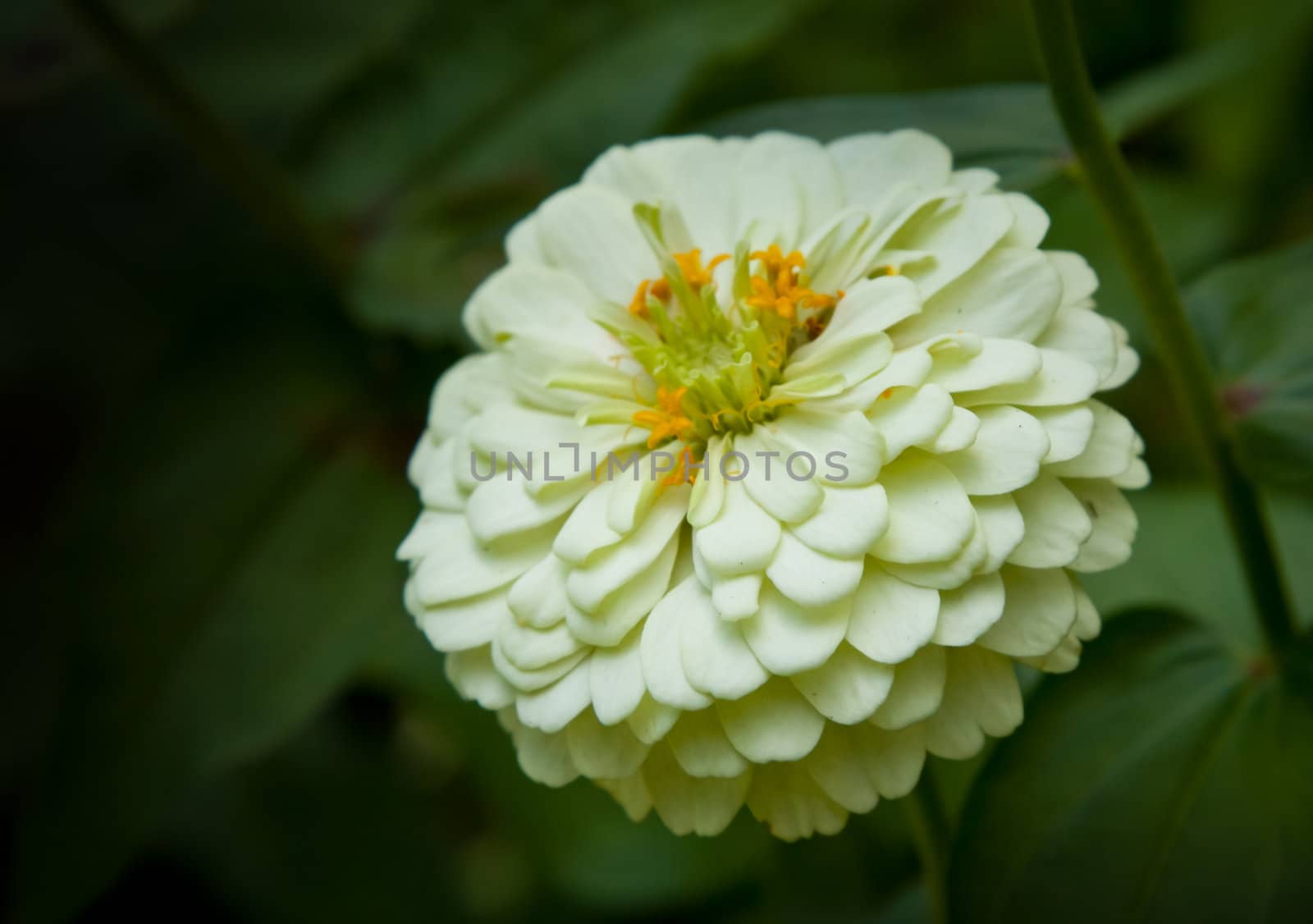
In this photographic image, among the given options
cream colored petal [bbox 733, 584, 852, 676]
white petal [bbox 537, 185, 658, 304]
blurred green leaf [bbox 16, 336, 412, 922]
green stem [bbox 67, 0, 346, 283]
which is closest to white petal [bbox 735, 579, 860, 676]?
cream colored petal [bbox 733, 584, 852, 676]

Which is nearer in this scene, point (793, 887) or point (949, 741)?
point (949, 741)

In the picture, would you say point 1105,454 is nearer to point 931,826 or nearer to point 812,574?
point 812,574

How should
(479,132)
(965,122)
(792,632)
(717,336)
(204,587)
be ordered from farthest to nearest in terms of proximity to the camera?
(479,132) → (204,587) → (965,122) → (717,336) → (792,632)

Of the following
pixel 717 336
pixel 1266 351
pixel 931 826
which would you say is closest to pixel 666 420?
pixel 717 336

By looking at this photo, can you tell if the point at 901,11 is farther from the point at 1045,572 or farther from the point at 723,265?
the point at 1045,572

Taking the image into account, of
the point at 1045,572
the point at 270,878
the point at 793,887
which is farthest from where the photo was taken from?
the point at 270,878

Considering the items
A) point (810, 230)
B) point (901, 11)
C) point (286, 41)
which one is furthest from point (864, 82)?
point (810, 230)

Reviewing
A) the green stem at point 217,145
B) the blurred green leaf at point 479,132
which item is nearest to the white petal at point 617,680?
the blurred green leaf at point 479,132
